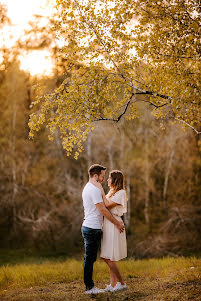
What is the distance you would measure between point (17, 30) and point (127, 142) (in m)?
11.3

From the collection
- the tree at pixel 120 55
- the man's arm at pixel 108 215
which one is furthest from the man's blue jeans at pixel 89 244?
the tree at pixel 120 55

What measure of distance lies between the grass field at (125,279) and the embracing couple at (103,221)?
52 centimetres

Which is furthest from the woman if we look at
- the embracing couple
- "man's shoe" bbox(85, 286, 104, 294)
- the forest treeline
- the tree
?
the forest treeline

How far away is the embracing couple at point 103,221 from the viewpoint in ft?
20.2

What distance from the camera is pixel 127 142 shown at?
2588cm

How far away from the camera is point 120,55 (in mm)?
7781

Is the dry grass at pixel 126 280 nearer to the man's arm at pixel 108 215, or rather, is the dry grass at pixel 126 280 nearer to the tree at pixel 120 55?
the man's arm at pixel 108 215

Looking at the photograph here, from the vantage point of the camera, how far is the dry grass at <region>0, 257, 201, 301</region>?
247 inches

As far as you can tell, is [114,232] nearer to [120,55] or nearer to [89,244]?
[89,244]

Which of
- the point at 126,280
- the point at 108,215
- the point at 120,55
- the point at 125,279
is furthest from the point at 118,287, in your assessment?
the point at 120,55

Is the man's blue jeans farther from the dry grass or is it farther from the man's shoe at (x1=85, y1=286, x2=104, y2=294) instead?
the dry grass

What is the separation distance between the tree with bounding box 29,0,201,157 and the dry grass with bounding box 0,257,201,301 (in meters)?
2.83

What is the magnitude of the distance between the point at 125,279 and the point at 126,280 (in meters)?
0.17

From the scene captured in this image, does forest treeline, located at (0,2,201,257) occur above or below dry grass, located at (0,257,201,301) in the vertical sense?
above
